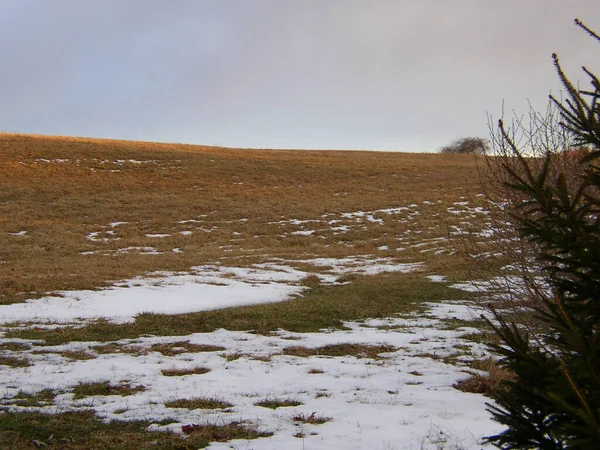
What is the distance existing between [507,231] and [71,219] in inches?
1074

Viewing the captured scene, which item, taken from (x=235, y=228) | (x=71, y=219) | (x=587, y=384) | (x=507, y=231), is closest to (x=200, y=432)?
(x=587, y=384)

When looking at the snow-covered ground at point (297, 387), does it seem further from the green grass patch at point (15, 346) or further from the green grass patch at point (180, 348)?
the green grass patch at point (15, 346)

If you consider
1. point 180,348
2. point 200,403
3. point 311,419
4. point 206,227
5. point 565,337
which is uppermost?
point 565,337

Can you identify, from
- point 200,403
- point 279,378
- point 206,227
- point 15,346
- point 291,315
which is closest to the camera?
point 200,403

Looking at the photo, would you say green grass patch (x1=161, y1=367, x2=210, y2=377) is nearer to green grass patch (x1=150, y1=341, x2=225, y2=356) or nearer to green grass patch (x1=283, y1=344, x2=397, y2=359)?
green grass patch (x1=150, y1=341, x2=225, y2=356)

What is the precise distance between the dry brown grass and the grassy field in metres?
0.10

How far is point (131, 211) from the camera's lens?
102 ft

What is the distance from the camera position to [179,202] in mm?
33656

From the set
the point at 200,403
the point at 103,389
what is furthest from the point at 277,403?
the point at 103,389

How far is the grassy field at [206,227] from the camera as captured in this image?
383 inches

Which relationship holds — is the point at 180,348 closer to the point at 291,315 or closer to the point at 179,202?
the point at 291,315

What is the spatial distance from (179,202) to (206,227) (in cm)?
623

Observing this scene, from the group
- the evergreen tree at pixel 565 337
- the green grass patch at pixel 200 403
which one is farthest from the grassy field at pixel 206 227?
the evergreen tree at pixel 565 337

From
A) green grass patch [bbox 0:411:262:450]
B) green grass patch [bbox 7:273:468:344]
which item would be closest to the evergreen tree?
green grass patch [bbox 0:411:262:450]
